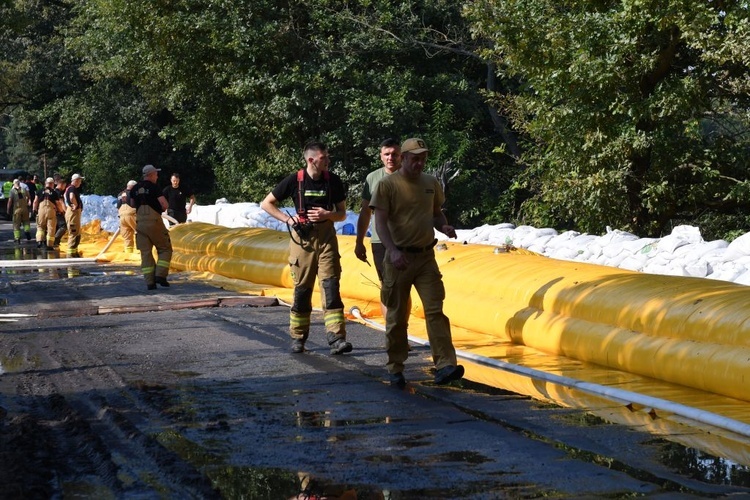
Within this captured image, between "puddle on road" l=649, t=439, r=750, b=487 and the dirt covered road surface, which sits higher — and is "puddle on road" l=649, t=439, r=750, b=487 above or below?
above

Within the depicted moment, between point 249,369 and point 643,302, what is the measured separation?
10.0 ft

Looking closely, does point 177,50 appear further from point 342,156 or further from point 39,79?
point 39,79

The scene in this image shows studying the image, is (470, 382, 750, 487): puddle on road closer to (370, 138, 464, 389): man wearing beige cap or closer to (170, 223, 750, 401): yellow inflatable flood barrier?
(170, 223, 750, 401): yellow inflatable flood barrier

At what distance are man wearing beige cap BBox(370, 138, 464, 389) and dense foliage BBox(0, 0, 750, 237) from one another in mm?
8816

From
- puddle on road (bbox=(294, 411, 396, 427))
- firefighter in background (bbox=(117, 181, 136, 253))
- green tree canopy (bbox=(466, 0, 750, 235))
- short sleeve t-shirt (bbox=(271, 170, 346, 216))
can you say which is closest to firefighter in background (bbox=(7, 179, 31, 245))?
firefighter in background (bbox=(117, 181, 136, 253))

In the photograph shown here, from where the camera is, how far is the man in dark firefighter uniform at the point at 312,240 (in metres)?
9.77

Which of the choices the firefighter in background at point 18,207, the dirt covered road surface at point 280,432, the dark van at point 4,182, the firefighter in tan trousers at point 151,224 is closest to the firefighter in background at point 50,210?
the firefighter in background at point 18,207

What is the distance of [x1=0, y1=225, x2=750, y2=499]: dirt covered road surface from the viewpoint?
5.35 metres

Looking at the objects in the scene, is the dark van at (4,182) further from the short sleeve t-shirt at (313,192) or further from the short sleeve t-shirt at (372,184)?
the short sleeve t-shirt at (372,184)

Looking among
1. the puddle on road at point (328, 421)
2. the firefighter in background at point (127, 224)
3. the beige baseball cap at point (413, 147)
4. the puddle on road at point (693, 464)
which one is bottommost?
the puddle on road at point (328, 421)

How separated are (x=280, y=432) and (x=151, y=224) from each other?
1025cm

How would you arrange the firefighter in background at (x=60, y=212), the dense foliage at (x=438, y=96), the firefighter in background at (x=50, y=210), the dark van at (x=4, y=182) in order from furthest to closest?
1. the dark van at (x=4, y=182)
2. the firefighter in background at (x=60, y=212)
3. the firefighter in background at (x=50, y=210)
4. the dense foliage at (x=438, y=96)

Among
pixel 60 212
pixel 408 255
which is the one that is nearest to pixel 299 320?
pixel 408 255

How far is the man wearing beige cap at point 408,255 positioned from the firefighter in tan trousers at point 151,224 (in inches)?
331
